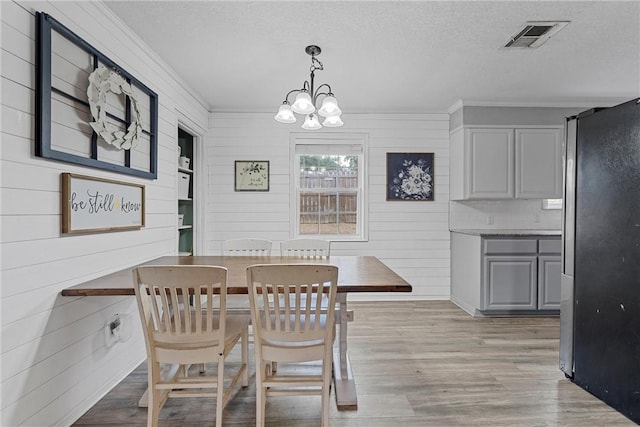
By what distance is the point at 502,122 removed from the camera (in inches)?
162

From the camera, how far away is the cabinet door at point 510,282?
376 centimetres

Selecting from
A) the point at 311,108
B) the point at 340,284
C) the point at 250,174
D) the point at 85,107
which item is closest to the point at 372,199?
the point at 250,174

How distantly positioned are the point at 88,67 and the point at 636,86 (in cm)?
473

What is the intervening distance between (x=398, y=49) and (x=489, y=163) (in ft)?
6.48

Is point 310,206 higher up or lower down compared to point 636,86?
lower down

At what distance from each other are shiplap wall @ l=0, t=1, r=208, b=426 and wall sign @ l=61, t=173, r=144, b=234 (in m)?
0.05

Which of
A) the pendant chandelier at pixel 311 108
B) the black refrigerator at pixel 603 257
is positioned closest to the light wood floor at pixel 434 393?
the black refrigerator at pixel 603 257

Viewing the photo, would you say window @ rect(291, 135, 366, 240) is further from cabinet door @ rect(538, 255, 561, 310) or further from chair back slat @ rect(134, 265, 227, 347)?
chair back slat @ rect(134, 265, 227, 347)

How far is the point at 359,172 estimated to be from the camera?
4.56 meters

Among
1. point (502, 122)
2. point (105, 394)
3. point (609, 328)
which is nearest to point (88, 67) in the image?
point (105, 394)

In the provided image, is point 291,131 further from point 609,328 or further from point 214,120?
point 609,328

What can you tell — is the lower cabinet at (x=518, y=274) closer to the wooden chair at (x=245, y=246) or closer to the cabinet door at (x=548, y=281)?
the cabinet door at (x=548, y=281)

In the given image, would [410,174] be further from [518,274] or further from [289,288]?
[289,288]

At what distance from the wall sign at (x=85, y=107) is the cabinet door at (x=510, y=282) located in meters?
3.34
